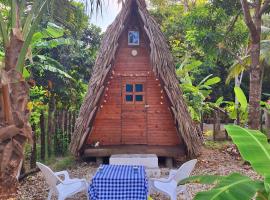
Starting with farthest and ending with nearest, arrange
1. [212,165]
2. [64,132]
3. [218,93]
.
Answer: [218,93] → [64,132] → [212,165]

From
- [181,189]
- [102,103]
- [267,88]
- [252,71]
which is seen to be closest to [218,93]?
[267,88]

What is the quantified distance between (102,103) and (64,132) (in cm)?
173

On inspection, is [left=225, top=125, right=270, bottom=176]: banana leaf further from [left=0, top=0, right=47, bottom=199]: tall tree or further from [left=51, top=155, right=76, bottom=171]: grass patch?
[left=51, top=155, right=76, bottom=171]: grass patch

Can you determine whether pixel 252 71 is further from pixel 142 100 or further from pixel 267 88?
pixel 267 88

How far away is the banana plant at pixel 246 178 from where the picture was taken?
2908mm

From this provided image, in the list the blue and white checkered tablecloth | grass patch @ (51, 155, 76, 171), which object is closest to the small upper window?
grass patch @ (51, 155, 76, 171)

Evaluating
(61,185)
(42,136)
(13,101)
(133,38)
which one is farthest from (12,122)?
(133,38)

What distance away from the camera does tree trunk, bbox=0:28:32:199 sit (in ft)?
15.4

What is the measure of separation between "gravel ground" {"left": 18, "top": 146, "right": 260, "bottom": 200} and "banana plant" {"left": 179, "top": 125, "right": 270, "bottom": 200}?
322 centimetres

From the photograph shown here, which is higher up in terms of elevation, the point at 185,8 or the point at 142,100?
the point at 185,8

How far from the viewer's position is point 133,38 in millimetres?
9617

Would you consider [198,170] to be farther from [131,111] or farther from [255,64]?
[255,64]

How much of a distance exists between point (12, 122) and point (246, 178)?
132 inches

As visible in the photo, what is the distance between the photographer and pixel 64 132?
1032 cm
